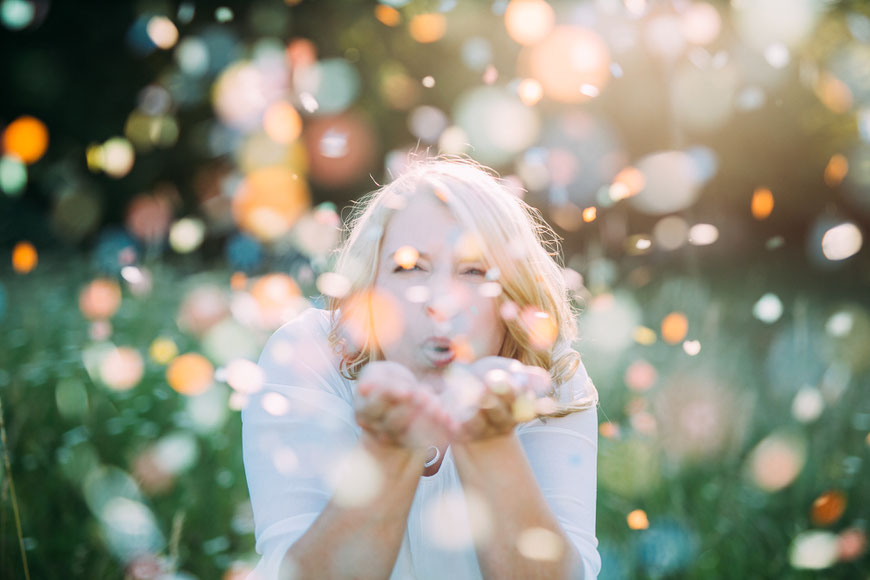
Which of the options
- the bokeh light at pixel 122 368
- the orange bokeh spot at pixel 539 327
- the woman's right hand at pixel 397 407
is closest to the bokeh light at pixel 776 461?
the orange bokeh spot at pixel 539 327

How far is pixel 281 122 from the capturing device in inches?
245

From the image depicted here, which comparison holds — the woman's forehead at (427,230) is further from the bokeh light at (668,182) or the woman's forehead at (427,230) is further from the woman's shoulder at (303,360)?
the bokeh light at (668,182)

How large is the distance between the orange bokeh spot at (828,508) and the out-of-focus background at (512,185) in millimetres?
11

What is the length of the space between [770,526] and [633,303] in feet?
7.31

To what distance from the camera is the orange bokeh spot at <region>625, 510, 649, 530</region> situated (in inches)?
89.4

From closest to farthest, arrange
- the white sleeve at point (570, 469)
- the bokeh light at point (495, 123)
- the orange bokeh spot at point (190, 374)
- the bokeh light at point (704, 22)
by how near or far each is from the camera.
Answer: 1. the white sleeve at point (570, 469)
2. the orange bokeh spot at point (190, 374)
3. the bokeh light at point (704, 22)
4. the bokeh light at point (495, 123)

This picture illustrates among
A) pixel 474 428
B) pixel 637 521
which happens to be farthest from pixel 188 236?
pixel 474 428

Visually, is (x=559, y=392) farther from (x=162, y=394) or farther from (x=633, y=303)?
(x=633, y=303)

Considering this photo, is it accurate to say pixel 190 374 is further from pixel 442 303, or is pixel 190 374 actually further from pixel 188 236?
pixel 188 236

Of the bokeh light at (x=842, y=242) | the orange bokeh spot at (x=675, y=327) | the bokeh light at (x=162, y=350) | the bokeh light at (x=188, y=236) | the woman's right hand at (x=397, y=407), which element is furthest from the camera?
the bokeh light at (x=188, y=236)

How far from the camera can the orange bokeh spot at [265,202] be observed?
20.7 feet

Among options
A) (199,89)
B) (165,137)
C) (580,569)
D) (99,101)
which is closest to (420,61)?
(199,89)

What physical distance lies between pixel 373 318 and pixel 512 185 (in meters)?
0.58

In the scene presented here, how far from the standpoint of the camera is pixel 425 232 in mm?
1400
